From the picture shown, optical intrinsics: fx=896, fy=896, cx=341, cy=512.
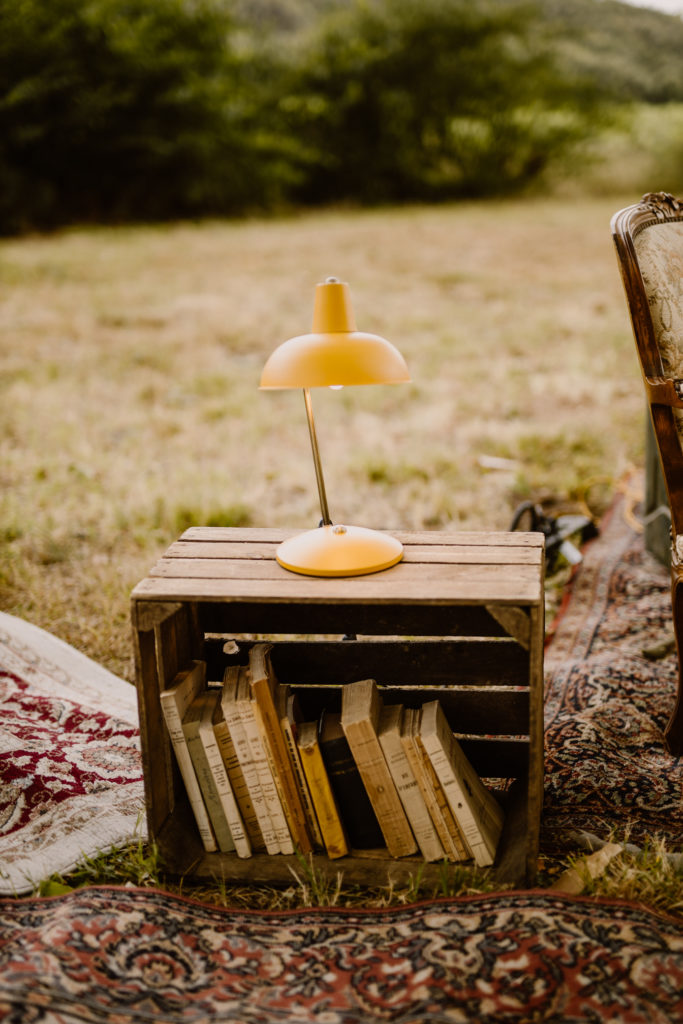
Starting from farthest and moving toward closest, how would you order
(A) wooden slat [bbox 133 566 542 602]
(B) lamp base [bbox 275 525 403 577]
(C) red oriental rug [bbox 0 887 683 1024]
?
(B) lamp base [bbox 275 525 403 577], (A) wooden slat [bbox 133 566 542 602], (C) red oriental rug [bbox 0 887 683 1024]

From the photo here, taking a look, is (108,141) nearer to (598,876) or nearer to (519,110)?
(519,110)

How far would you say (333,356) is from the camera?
1.50m

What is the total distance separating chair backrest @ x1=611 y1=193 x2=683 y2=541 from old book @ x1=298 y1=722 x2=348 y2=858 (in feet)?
2.94

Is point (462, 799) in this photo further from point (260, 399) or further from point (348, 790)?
point (260, 399)

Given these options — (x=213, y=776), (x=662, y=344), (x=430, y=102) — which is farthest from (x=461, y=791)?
(x=430, y=102)

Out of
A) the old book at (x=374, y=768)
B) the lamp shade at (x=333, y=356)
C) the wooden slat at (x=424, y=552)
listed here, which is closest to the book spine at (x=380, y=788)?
the old book at (x=374, y=768)

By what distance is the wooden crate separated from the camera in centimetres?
153

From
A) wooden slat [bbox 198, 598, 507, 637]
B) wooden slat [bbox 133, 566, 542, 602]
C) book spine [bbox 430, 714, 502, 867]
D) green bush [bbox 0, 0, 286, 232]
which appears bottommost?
book spine [bbox 430, 714, 502, 867]

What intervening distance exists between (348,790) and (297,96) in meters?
12.5

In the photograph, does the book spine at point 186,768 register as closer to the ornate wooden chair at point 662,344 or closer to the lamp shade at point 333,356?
the lamp shade at point 333,356

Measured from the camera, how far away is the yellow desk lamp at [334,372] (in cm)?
149

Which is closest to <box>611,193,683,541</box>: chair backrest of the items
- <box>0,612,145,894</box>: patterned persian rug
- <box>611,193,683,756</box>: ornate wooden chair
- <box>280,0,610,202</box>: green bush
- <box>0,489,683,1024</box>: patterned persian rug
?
<box>611,193,683,756</box>: ornate wooden chair

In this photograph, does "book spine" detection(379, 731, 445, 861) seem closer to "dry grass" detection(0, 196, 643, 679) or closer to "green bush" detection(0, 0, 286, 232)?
"dry grass" detection(0, 196, 643, 679)

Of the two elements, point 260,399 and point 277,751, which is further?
point 260,399
